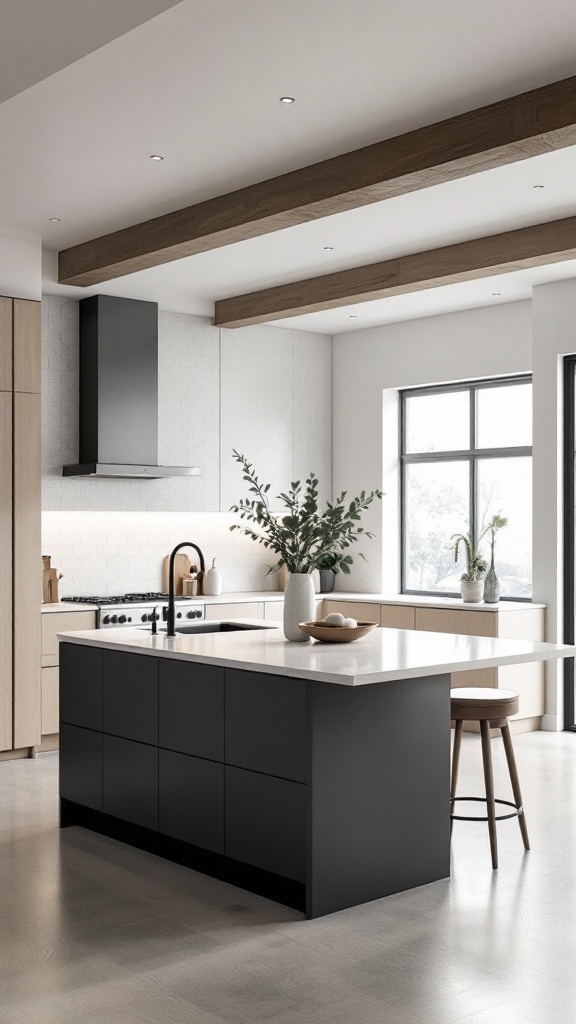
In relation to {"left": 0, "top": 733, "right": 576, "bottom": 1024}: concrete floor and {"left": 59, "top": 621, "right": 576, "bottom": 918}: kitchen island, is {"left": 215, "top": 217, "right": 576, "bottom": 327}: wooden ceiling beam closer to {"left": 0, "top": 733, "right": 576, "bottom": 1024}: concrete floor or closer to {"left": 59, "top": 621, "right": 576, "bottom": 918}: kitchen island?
{"left": 59, "top": 621, "right": 576, "bottom": 918}: kitchen island

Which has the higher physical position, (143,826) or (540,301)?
(540,301)

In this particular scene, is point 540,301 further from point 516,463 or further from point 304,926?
point 304,926

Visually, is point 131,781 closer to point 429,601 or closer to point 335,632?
point 335,632

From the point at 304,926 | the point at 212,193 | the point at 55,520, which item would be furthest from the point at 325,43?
the point at 55,520

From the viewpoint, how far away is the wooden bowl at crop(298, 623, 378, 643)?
4492 millimetres

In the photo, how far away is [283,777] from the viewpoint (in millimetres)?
3863

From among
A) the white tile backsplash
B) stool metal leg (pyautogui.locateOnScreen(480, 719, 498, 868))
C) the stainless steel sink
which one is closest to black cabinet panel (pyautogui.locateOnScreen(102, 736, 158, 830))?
the stainless steel sink

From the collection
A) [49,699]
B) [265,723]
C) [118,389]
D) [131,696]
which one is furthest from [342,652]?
[118,389]

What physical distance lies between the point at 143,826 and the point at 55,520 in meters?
3.32

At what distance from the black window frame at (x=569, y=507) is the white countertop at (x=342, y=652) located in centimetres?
259

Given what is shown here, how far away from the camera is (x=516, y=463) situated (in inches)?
310

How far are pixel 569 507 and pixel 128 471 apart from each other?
9.88ft

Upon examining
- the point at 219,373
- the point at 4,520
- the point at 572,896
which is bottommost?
the point at 572,896

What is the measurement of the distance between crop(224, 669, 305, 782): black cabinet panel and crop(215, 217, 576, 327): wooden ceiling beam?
319 cm
